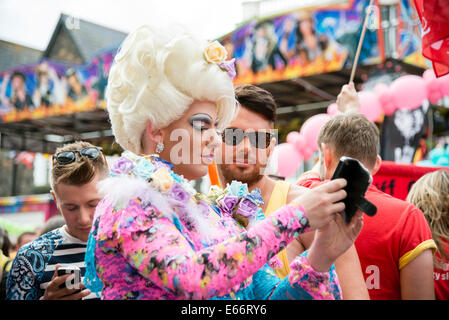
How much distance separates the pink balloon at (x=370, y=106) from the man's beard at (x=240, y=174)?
3068 mm

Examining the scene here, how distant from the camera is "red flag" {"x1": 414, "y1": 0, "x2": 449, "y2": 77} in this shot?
202 centimetres

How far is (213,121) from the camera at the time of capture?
1.22 meters

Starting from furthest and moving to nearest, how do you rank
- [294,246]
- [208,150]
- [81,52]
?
[81,52] → [294,246] → [208,150]

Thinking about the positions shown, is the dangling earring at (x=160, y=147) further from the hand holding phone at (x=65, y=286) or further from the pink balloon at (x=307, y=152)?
the pink balloon at (x=307, y=152)

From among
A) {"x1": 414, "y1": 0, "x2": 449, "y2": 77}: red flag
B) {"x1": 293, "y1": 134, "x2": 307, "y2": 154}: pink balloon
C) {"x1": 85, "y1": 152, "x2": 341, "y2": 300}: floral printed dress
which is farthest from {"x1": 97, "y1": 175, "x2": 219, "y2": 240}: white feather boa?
{"x1": 293, "y1": 134, "x2": 307, "y2": 154}: pink balloon

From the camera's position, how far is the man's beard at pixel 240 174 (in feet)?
6.64

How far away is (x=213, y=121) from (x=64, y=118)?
39.0ft

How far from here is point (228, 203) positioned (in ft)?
4.18

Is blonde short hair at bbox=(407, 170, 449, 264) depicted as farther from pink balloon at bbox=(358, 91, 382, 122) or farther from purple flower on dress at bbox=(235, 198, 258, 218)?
pink balloon at bbox=(358, 91, 382, 122)

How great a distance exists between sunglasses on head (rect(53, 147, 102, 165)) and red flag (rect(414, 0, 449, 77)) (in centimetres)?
165

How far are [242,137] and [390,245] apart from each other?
796 millimetres

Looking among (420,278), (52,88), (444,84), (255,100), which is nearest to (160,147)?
(255,100)
